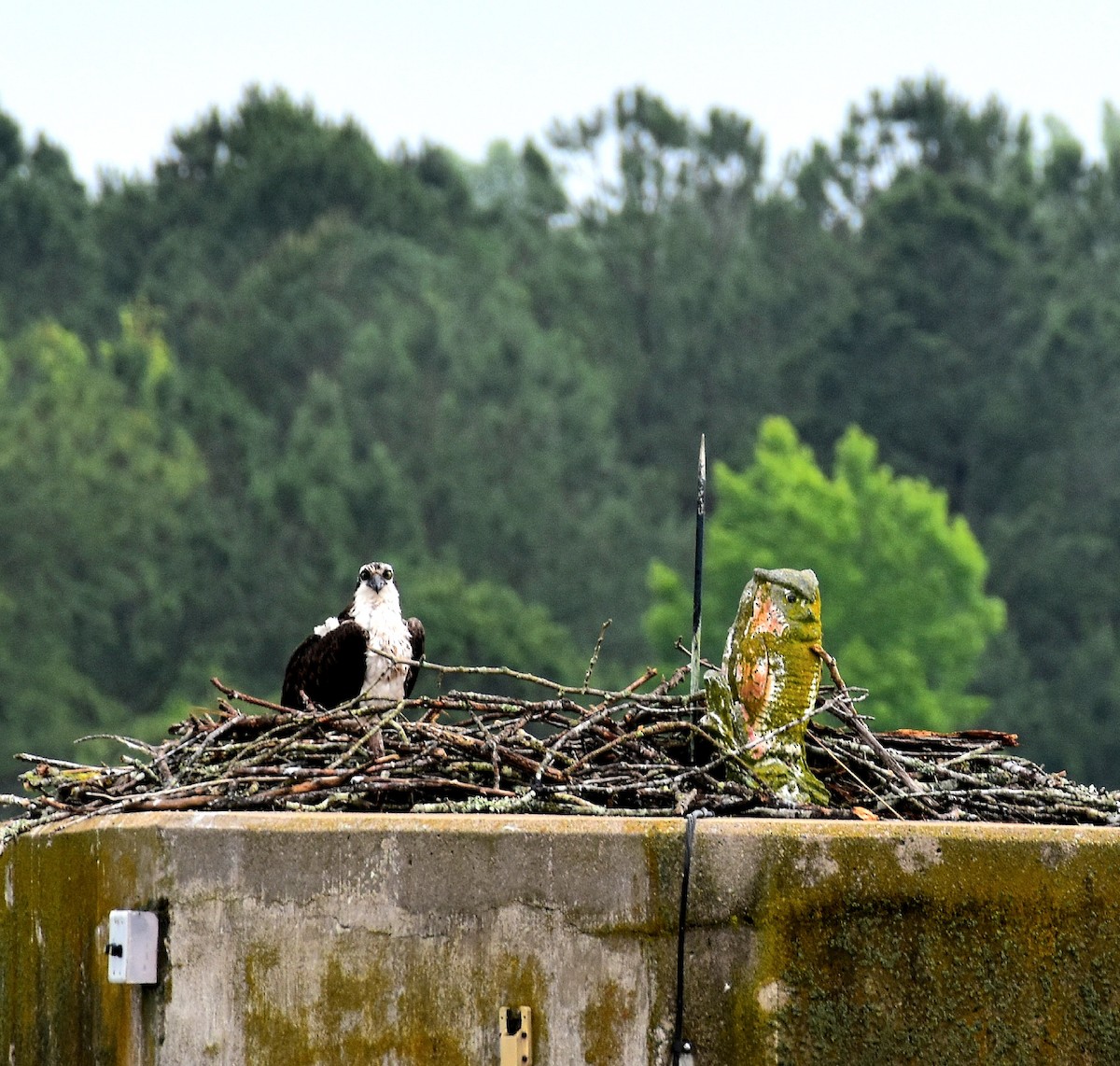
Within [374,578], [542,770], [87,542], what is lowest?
[542,770]

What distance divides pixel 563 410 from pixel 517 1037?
46.6 meters

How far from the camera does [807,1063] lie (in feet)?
19.7

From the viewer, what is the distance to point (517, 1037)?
5988mm

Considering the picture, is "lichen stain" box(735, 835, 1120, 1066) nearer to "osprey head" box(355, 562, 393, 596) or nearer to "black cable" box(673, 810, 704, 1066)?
"black cable" box(673, 810, 704, 1066)

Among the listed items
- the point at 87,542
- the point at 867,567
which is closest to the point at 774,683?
the point at 867,567

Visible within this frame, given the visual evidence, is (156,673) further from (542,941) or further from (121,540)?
(542,941)

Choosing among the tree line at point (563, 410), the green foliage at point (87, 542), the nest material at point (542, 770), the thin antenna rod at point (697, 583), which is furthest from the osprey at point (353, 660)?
the green foliage at point (87, 542)

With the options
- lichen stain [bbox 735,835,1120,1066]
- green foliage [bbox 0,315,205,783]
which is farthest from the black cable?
green foliage [bbox 0,315,205,783]

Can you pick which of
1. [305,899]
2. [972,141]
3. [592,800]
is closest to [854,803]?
[592,800]

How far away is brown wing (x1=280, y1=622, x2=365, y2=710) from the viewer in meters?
9.48

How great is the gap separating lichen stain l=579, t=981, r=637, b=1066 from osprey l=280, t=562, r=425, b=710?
3.47 metres

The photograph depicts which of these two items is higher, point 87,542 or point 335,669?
point 87,542

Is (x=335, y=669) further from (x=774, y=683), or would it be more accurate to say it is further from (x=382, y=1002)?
(x=382, y=1002)

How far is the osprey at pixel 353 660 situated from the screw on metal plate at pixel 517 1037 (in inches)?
134
